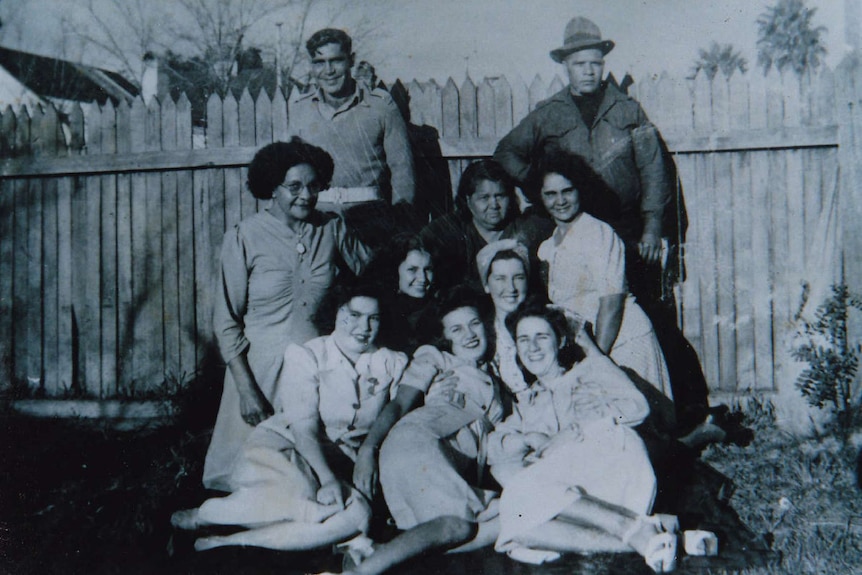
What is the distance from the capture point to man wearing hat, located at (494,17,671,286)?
4465mm

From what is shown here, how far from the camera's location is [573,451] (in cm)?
312

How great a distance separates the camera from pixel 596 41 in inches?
174

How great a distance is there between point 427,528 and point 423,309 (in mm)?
1186

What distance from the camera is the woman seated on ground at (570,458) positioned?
2865 millimetres

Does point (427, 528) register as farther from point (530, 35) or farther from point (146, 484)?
point (530, 35)

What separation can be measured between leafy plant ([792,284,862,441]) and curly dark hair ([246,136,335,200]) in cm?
311

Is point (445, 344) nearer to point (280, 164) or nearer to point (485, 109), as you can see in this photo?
point (280, 164)

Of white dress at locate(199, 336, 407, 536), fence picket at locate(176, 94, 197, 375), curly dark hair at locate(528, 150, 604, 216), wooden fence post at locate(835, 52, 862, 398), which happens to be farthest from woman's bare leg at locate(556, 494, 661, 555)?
fence picket at locate(176, 94, 197, 375)

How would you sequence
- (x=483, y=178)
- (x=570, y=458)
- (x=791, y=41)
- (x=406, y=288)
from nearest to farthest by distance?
1. (x=570, y=458)
2. (x=406, y=288)
3. (x=483, y=178)
4. (x=791, y=41)

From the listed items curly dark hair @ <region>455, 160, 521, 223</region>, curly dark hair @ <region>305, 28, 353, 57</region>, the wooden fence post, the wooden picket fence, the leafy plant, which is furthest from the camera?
the wooden picket fence

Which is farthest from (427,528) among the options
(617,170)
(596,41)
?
(596,41)

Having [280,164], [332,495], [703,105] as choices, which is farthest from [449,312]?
[703,105]

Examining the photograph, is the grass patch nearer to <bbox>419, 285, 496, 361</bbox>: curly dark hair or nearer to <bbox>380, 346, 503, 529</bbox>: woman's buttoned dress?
<bbox>380, 346, 503, 529</bbox>: woman's buttoned dress

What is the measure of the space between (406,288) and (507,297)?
0.53 m
